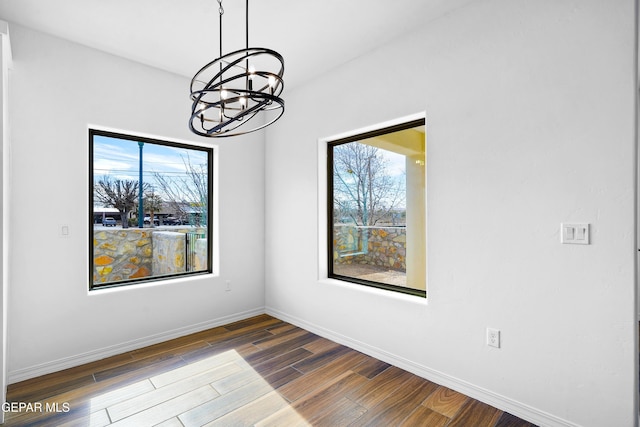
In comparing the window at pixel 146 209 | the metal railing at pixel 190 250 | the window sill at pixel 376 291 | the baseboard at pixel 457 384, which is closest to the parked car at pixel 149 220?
the window at pixel 146 209

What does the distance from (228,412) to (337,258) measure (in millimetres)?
1757

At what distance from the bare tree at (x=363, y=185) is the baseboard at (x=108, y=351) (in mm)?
1795

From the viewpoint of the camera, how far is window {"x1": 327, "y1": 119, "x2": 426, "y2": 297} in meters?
3.14

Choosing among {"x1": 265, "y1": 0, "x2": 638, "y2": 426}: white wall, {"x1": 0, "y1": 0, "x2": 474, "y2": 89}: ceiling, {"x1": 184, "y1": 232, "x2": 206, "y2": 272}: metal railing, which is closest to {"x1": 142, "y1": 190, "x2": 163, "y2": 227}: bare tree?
{"x1": 184, "y1": 232, "x2": 206, "y2": 272}: metal railing

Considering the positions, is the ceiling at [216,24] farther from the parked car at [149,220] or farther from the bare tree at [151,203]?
the parked car at [149,220]

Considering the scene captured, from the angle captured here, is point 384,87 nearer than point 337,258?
Yes

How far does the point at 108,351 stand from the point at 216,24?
2845 mm

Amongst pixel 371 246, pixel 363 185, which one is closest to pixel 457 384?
pixel 371 246

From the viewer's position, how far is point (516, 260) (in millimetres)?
2066

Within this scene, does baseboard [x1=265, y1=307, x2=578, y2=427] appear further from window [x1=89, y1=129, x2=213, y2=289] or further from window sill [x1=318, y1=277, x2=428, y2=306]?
window [x1=89, y1=129, x2=213, y2=289]

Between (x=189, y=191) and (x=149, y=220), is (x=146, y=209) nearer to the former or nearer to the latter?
(x=149, y=220)

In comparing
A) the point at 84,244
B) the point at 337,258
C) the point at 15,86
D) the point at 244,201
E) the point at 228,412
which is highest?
the point at 15,86

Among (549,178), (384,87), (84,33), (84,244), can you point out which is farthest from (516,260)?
(84,33)

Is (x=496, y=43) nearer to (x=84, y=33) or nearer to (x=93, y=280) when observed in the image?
(x=84, y=33)
